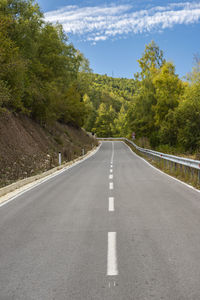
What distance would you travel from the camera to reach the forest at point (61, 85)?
833 inches

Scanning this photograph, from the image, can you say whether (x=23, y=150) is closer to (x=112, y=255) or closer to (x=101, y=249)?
(x=101, y=249)

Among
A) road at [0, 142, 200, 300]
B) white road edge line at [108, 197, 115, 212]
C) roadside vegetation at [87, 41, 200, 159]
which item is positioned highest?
roadside vegetation at [87, 41, 200, 159]

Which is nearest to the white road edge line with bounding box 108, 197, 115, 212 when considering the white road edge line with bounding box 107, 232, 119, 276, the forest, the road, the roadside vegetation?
the road

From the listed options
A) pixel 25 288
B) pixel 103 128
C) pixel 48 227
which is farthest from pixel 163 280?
pixel 103 128

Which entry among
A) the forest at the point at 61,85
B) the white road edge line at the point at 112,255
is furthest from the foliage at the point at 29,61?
the white road edge line at the point at 112,255

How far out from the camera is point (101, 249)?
517cm

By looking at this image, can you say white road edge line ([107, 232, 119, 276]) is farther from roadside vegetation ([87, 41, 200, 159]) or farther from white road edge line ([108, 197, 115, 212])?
roadside vegetation ([87, 41, 200, 159])

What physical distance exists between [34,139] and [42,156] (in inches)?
151

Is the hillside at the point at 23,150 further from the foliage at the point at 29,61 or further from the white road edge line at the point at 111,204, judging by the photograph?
the white road edge line at the point at 111,204

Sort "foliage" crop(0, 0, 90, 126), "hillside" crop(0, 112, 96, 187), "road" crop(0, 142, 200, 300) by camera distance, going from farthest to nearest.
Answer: "foliage" crop(0, 0, 90, 126) → "hillside" crop(0, 112, 96, 187) → "road" crop(0, 142, 200, 300)

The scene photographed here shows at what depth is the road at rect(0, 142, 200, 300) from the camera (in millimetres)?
3723

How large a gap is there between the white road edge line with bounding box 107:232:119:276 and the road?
0.05 ft

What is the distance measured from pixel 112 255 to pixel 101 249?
0.35 metres

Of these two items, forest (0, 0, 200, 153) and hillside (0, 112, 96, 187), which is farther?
forest (0, 0, 200, 153)
